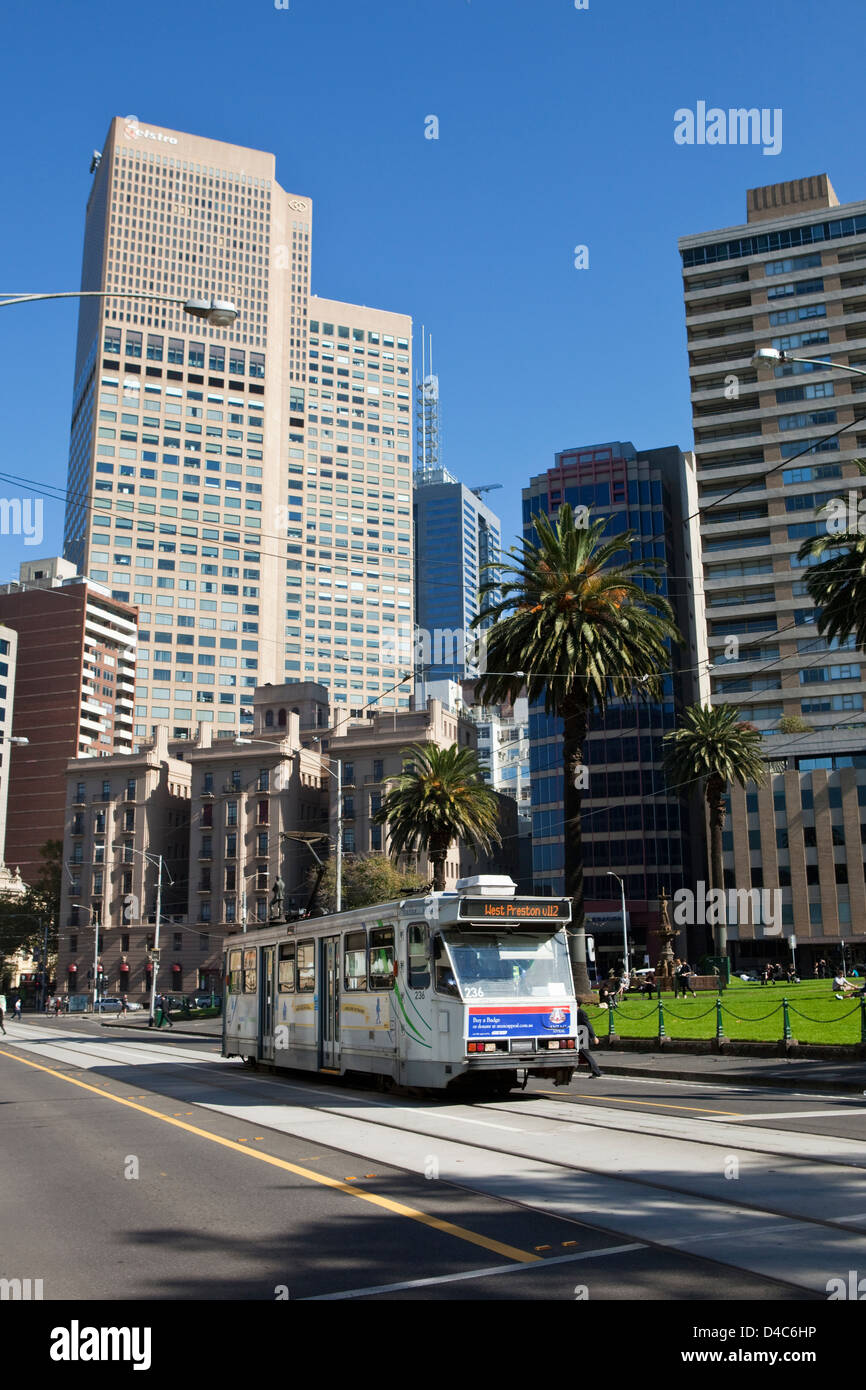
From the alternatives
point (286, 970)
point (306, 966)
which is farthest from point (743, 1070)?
point (286, 970)

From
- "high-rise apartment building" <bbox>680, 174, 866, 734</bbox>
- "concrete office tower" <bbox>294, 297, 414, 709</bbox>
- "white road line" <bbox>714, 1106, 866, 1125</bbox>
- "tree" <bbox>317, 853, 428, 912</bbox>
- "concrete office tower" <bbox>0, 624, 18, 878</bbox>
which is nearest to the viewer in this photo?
"white road line" <bbox>714, 1106, 866, 1125</bbox>

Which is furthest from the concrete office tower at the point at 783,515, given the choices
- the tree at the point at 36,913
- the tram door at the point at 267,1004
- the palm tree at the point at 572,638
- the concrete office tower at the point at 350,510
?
the concrete office tower at the point at 350,510

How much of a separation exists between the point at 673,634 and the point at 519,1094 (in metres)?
18.9

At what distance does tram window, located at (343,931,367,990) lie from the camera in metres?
20.6

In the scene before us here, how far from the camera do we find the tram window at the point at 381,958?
19.4 metres

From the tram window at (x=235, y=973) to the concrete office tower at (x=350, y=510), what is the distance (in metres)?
143

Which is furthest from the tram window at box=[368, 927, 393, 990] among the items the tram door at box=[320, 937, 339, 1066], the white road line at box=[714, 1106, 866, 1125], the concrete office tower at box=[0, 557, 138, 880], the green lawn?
the concrete office tower at box=[0, 557, 138, 880]

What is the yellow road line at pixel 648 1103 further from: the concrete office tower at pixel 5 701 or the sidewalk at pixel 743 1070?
the concrete office tower at pixel 5 701

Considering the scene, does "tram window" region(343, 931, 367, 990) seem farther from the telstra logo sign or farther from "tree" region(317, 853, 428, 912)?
the telstra logo sign

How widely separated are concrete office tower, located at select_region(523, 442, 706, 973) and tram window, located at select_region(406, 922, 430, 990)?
272 ft
